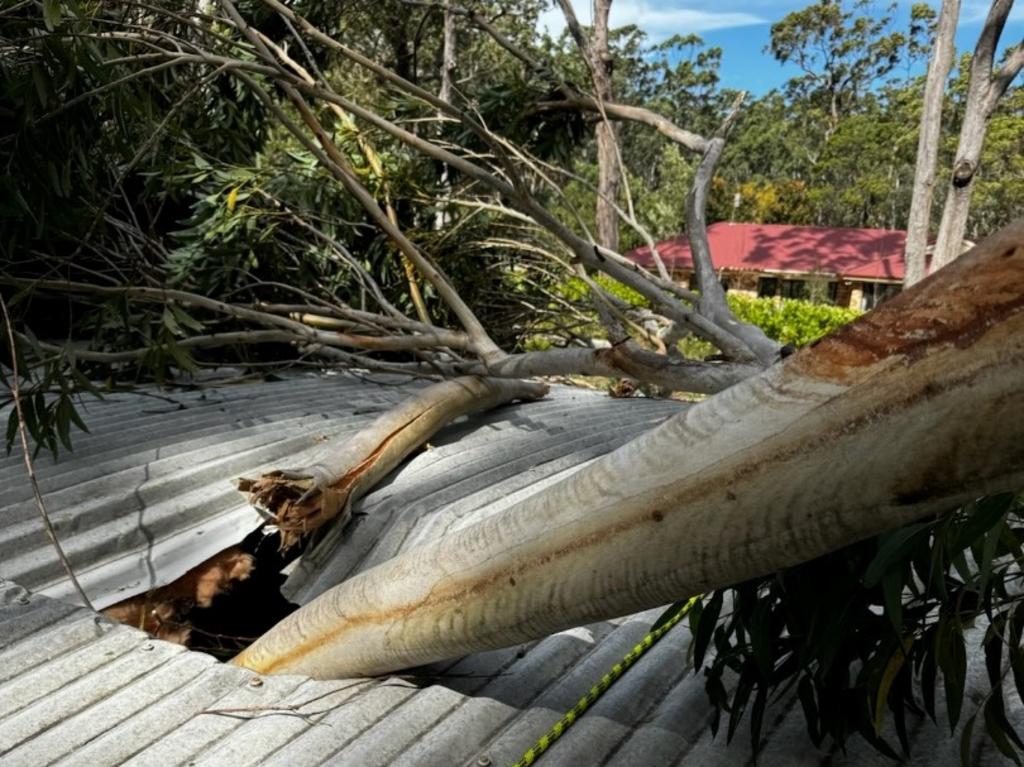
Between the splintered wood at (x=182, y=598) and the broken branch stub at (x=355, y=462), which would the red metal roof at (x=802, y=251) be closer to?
the broken branch stub at (x=355, y=462)

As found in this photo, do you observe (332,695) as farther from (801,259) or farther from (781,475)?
(801,259)

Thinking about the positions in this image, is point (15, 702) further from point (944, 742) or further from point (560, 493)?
point (944, 742)

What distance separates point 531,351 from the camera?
4691 mm

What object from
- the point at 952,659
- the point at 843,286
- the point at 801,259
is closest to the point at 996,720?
the point at 952,659

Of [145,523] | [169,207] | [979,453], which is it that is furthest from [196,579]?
[169,207]

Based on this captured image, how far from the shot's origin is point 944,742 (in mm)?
1596

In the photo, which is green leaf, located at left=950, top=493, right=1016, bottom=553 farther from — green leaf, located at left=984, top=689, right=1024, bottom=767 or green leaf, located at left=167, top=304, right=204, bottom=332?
green leaf, located at left=167, top=304, right=204, bottom=332

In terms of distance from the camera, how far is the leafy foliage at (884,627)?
1.28 meters

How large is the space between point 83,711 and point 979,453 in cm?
183

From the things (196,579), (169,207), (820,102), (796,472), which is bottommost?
(196,579)

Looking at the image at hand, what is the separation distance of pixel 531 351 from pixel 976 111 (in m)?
6.94

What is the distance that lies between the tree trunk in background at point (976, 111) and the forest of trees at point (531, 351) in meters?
0.04

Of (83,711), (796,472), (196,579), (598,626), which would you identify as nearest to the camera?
(796,472)

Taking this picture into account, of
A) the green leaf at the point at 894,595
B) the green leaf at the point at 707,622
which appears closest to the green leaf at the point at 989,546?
the green leaf at the point at 894,595
